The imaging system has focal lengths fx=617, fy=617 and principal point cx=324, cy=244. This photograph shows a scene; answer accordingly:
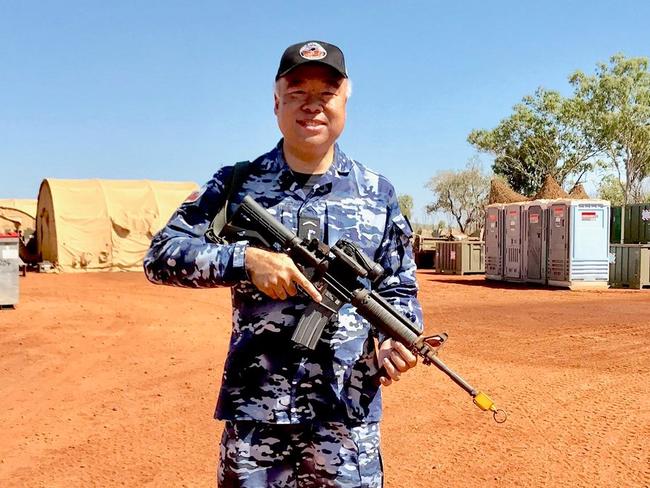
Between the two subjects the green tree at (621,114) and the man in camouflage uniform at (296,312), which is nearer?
the man in camouflage uniform at (296,312)

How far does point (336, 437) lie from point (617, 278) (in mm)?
18439

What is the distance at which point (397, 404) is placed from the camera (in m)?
5.81

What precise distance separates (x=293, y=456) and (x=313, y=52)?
1.29 metres

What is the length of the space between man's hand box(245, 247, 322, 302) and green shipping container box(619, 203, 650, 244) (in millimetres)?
19507

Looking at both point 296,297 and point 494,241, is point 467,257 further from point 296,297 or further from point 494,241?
point 296,297

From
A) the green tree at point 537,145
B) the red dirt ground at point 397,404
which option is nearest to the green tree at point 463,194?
the green tree at point 537,145

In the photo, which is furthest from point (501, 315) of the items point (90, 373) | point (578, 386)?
point (90, 373)

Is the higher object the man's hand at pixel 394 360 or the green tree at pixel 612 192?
the green tree at pixel 612 192

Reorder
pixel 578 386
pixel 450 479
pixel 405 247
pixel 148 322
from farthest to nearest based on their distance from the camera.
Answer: pixel 148 322, pixel 578 386, pixel 450 479, pixel 405 247

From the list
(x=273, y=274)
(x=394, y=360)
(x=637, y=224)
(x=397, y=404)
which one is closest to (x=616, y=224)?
(x=637, y=224)

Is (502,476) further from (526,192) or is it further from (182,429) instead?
(526,192)

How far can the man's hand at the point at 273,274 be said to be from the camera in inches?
70.9

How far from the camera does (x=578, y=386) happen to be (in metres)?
6.39

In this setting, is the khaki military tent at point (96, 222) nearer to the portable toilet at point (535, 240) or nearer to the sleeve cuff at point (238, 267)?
the portable toilet at point (535, 240)
